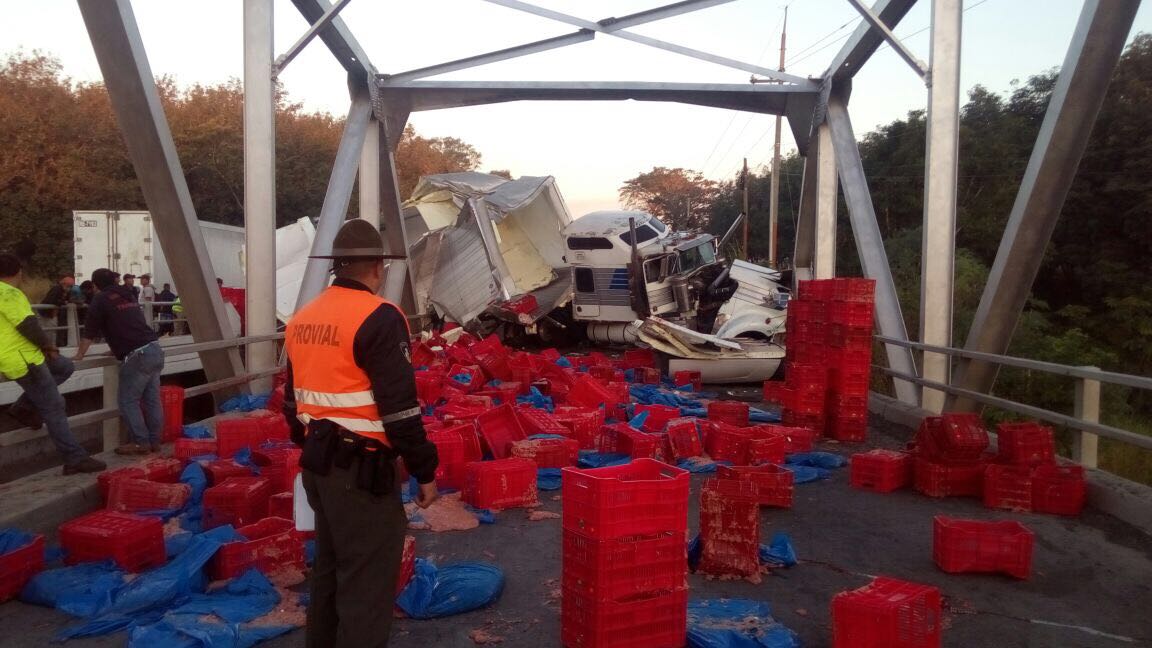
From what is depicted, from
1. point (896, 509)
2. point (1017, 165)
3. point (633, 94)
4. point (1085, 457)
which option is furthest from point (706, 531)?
point (1017, 165)

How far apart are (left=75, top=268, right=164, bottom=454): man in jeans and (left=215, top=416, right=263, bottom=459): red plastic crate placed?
26.2 inches

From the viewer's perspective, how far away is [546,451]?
26.7ft

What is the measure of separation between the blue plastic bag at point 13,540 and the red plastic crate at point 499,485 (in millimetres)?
2949

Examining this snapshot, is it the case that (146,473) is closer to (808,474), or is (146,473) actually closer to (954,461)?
(808,474)

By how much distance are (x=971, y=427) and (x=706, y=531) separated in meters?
3.36

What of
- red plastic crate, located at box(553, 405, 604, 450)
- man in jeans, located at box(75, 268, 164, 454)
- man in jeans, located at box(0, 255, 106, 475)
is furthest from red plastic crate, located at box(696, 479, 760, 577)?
man in jeans, located at box(75, 268, 164, 454)

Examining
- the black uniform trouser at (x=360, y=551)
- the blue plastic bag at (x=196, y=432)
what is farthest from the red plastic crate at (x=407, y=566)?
the blue plastic bag at (x=196, y=432)

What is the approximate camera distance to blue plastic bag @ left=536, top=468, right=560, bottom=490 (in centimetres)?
770

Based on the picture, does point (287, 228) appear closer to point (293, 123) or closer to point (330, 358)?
point (330, 358)

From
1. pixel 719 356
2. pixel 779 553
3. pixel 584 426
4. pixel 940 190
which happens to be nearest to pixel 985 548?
pixel 779 553

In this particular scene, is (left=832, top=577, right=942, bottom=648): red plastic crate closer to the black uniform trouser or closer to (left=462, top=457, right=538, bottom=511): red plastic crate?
the black uniform trouser

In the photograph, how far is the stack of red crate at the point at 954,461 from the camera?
24.2 feet

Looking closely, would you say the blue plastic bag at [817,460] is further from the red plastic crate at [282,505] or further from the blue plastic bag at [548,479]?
the red plastic crate at [282,505]

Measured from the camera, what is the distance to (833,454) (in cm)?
919
